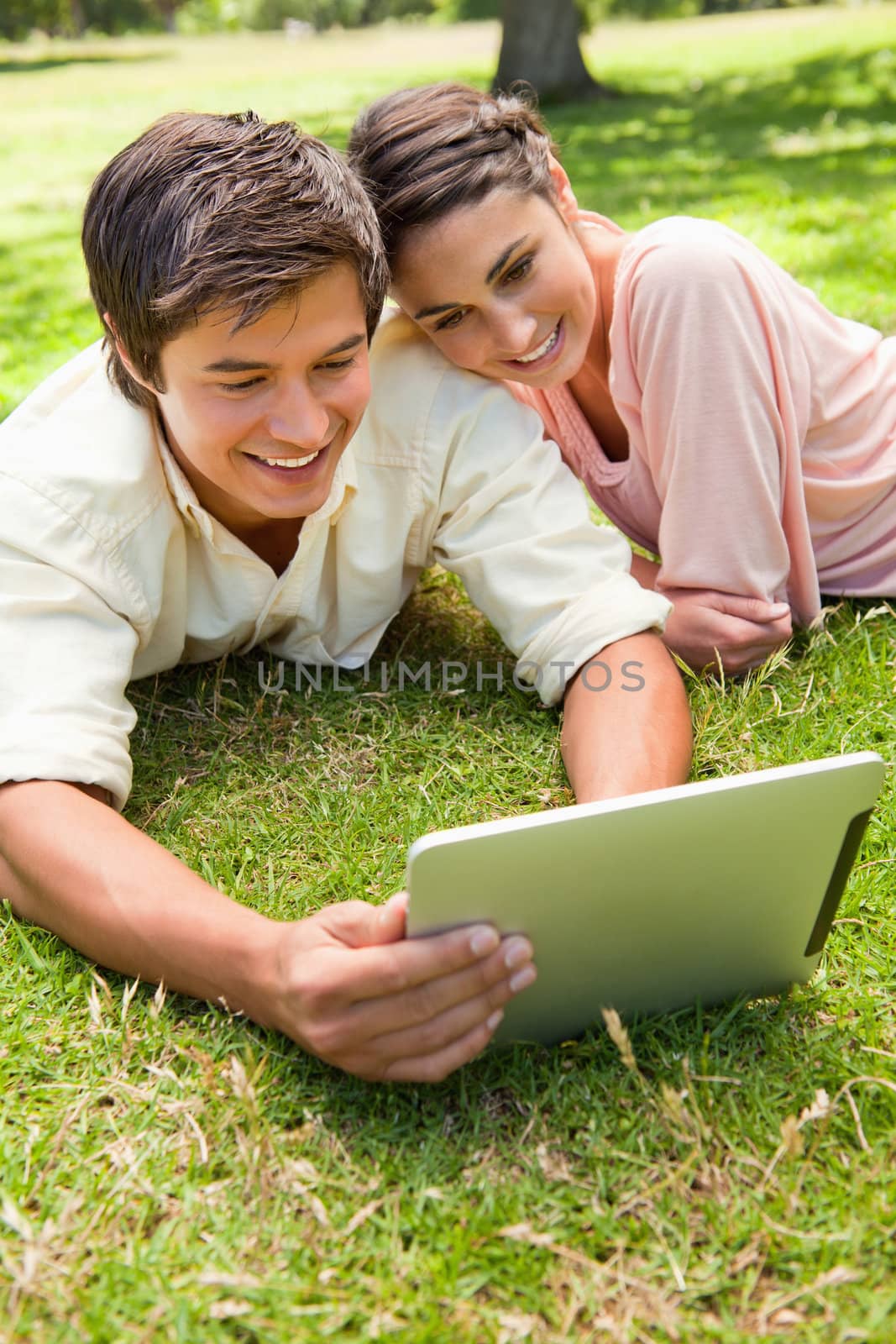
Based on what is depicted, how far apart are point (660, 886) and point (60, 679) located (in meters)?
1.02

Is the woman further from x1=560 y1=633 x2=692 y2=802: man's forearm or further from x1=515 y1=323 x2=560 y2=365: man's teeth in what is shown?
x1=560 y1=633 x2=692 y2=802: man's forearm

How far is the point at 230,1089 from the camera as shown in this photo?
63.7 inches

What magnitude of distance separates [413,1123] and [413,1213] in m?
0.13

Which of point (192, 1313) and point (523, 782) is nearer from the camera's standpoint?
point (192, 1313)

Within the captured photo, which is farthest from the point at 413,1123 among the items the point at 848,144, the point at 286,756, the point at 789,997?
the point at 848,144

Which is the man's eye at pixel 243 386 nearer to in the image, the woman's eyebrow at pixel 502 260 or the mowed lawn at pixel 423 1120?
the woman's eyebrow at pixel 502 260

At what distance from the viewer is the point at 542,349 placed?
2518 mm

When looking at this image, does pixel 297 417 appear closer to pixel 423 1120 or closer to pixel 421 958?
pixel 421 958

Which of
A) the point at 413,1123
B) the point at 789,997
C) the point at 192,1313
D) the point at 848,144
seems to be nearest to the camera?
the point at 192,1313

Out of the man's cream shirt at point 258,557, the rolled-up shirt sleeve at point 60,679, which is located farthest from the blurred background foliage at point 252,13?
the rolled-up shirt sleeve at point 60,679

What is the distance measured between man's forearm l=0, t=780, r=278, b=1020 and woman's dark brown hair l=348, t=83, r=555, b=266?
48.6 inches

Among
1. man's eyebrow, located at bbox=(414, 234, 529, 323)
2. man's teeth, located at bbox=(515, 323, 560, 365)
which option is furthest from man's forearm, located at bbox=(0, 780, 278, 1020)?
man's teeth, located at bbox=(515, 323, 560, 365)

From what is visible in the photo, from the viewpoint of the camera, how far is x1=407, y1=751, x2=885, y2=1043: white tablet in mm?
1363

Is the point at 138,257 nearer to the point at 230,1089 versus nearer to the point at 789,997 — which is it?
the point at 230,1089
